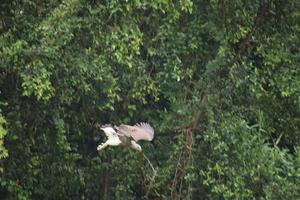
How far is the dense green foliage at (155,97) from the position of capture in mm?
3340

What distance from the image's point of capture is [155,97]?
3711 mm

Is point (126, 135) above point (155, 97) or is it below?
below

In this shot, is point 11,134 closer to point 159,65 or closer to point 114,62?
point 114,62

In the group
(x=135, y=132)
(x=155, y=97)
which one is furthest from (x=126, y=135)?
(x=155, y=97)

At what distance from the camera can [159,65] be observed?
3.83m

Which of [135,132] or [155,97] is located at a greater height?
[155,97]

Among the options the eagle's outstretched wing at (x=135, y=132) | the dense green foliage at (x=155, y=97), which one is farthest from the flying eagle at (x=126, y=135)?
the dense green foliage at (x=155, y=97)

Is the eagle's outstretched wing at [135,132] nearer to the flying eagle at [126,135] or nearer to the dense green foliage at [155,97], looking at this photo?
the flying eagle at [126,135]

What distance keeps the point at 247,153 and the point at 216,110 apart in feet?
1.10

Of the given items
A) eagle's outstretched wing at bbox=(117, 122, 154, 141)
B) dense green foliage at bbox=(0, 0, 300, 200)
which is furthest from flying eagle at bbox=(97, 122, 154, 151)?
dense green foliage at bbox=(0, 0, 300, 200)

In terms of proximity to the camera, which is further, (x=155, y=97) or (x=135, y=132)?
(x=155, y=97)

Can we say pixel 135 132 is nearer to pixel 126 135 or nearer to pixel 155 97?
pixel 126 135

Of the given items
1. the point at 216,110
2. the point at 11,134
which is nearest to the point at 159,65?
the point at 216,110

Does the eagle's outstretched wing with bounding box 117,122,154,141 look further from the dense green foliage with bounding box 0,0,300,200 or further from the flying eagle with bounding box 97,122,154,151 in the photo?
the dense green foliage with bounding box 0,0,300,200
